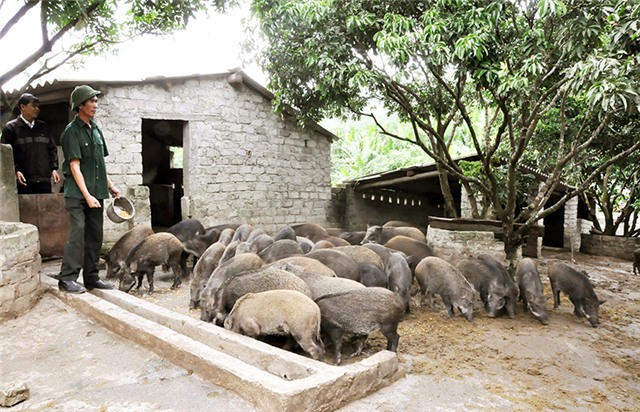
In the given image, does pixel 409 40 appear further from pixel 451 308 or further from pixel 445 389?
pixel 445 389

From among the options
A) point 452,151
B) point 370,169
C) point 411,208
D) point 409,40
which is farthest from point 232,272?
point 452,151

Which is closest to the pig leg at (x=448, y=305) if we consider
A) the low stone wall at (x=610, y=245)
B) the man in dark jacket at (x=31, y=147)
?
the man in dark jacket at (x=31, y=147)

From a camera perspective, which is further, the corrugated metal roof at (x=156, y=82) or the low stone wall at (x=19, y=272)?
the corrugated metal roof at (x=156, y=82)

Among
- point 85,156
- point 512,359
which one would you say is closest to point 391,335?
point 512,359

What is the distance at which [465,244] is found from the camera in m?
8.43

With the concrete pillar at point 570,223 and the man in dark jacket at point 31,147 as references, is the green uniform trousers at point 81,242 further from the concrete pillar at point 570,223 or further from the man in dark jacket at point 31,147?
the concrete pillar at point 570,223

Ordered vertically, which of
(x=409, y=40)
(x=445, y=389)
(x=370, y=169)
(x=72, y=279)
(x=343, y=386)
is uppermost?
(x=409, y=40)

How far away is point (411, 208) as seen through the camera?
14.6 m

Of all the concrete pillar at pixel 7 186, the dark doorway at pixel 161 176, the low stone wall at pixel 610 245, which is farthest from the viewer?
the dark doorway at pixel 161 176

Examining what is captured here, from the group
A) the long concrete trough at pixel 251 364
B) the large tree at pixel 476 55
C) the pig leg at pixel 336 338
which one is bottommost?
the pig leg at pixel 336 338

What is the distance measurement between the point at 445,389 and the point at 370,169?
16294mm

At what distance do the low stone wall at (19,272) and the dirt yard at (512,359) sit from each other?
1.64 metres

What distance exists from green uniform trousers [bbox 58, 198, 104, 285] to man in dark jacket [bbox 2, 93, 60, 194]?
189 centimetres

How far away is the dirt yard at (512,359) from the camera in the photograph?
3.64 meters
